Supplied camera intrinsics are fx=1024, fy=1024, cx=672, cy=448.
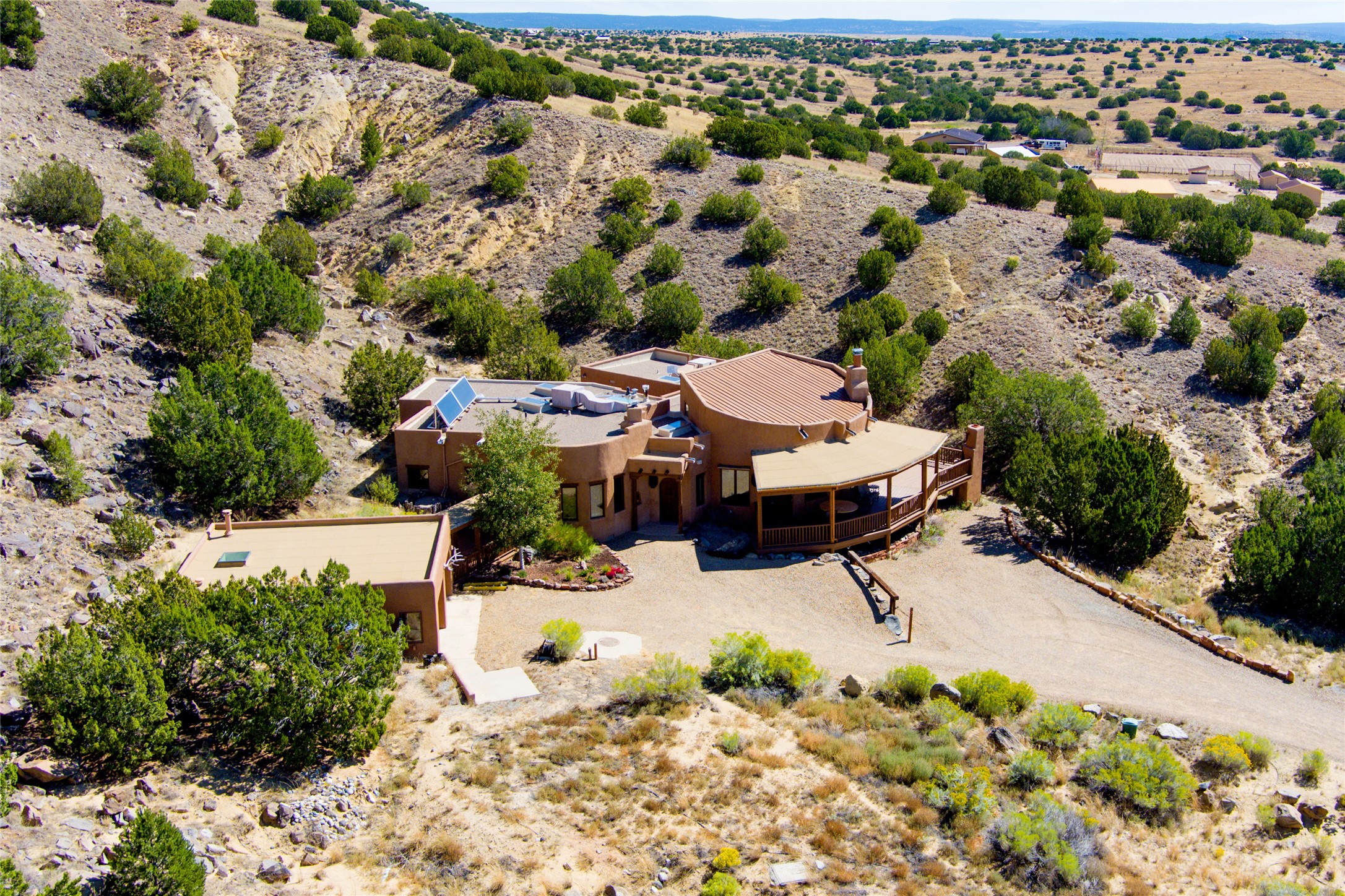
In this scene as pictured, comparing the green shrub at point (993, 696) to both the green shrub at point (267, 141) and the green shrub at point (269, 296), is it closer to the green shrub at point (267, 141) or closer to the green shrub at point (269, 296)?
the green shrub at point (269, 296)

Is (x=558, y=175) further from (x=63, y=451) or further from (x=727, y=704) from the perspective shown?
(x=727, y=704)

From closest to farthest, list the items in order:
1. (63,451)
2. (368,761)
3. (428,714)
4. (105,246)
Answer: (368,761), (428,714), (63,451), (105,246)

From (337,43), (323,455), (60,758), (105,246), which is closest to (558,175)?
(337,43)

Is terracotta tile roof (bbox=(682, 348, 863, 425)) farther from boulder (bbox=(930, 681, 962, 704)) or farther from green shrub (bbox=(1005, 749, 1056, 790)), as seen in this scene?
green shrub (bbox=(1005, 749, 1056, 790))

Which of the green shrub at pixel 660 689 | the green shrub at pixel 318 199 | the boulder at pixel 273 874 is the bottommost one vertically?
the green shrub at pixel 660 689

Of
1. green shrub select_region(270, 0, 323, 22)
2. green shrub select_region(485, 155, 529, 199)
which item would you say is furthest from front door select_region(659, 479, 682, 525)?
green shrub select_region(270, 0, 323, 22)

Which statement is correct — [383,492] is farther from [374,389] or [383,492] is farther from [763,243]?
[763,243]

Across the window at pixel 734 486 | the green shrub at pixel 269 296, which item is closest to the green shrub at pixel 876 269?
the window at pixel 734 486
